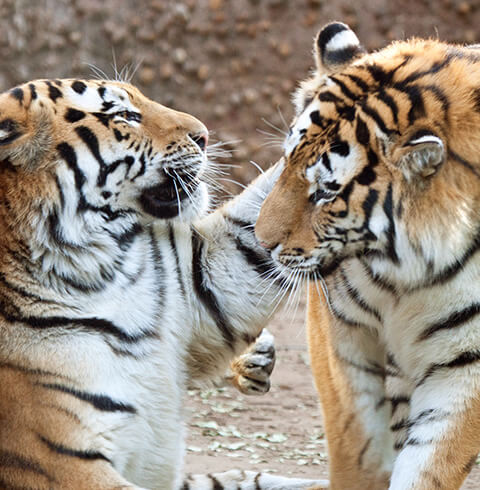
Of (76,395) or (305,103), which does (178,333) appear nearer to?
(76,395)

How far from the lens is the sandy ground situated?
10.6 ft

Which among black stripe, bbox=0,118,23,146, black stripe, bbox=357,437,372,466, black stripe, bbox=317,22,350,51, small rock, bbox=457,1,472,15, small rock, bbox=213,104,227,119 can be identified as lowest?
small rock, bbox=213,104,227,119

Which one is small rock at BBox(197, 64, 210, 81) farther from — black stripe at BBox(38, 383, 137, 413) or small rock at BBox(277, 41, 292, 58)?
black stripe at BBox(38, 383, 137, 413)

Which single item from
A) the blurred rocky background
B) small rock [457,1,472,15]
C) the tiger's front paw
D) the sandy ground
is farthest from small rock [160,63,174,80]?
the tiger's front paw

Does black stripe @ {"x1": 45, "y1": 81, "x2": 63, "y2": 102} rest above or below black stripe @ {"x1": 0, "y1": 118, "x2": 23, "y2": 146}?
above

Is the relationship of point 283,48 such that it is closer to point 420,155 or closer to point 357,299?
point 357,299

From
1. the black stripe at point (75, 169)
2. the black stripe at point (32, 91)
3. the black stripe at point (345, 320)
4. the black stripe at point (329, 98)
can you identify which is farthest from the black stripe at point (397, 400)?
the black stripe at point (32, 91)

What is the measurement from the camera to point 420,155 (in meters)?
1.99

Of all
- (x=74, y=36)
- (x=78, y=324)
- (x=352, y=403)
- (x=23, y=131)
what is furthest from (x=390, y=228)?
(x=74, y=36)

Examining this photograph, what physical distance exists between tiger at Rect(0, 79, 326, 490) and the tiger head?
35cm

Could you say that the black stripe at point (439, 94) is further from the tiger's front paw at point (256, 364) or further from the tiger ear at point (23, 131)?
the tiger's front paw at point (256, 364)

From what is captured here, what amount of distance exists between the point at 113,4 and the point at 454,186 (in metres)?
4.33

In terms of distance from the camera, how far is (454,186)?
79.6 inches

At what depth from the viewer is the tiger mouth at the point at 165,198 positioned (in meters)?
2.46
